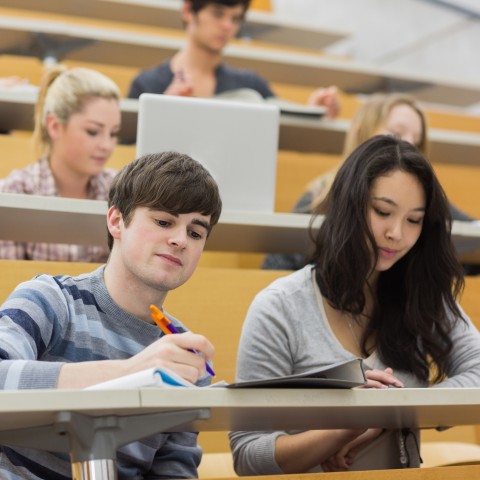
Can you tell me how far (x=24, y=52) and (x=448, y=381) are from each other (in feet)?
6.30

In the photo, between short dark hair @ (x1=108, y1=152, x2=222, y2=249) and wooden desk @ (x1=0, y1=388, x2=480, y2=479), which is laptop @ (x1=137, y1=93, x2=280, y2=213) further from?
wooden desk @ (x1=0, y1=388, x2=480, y2=479)

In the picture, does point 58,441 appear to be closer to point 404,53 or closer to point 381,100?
point 381,100

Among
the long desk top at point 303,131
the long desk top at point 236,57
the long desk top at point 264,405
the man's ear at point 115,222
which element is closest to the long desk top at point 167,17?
the long desk top at point 236,57

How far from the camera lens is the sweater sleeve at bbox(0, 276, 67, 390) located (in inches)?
33.8

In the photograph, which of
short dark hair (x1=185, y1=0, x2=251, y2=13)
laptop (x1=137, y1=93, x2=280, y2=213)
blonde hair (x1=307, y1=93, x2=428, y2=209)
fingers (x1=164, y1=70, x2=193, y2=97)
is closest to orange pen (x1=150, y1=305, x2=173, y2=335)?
laptop (x1=137, y1=93, x2=280, y2=213)

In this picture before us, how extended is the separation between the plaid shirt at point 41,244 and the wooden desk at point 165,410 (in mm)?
851

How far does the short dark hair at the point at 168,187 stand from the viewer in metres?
1.05

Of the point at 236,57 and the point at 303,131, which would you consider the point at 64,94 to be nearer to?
the point at 303,131

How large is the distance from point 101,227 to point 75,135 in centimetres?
49

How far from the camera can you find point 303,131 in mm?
2336

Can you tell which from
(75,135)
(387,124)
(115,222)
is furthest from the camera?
(387,124)

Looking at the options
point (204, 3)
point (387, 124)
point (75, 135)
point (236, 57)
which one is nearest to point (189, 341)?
Answer: point (75, 135)

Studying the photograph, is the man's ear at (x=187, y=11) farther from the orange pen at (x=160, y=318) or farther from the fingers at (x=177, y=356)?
the fingers at (x=177, y=356)

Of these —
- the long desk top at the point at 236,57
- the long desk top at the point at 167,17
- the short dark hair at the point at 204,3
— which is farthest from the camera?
the long desk top at the point at 167,17
